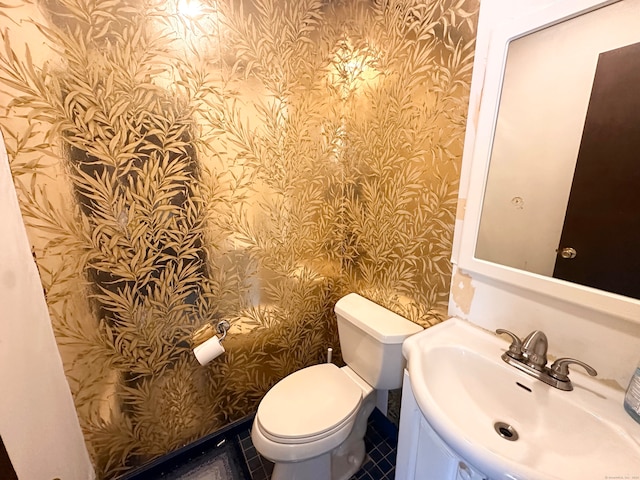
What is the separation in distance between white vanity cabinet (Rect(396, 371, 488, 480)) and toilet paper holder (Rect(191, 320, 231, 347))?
864 mm

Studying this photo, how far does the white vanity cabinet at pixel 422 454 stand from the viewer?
0.68 meters

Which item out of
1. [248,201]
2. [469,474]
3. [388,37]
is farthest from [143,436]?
[388,37]

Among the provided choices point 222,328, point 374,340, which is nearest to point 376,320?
point 374,340

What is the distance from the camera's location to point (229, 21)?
1.05m

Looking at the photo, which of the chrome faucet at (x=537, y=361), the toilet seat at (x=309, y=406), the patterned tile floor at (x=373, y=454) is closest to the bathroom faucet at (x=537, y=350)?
Result: the chrome faucet at (x=537, y=361)

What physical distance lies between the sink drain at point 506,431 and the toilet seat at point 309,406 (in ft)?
1.81

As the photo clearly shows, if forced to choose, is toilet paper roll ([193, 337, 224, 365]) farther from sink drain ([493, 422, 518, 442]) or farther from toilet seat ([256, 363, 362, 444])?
sink drain ([493, 422, 518, 442])

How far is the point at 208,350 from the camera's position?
1176 mm

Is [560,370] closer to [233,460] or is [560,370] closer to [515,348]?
[515,348]

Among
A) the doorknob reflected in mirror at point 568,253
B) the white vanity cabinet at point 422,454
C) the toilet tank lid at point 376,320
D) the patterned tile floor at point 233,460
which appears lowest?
the patterned tile floor at point 233,460

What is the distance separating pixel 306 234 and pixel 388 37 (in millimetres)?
997

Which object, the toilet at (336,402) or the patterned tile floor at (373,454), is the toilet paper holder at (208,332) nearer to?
the toilet at (336,402)

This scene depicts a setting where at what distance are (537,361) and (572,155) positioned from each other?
59 cm

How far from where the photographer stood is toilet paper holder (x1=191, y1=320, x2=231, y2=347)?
3.99 ft
